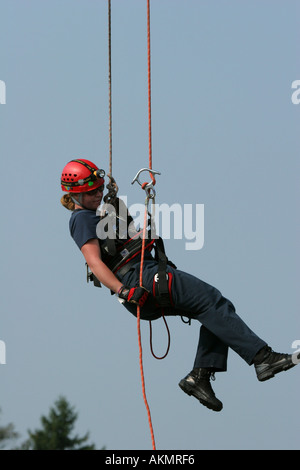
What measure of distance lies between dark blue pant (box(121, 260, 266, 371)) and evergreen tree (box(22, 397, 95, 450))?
42513 millimetres

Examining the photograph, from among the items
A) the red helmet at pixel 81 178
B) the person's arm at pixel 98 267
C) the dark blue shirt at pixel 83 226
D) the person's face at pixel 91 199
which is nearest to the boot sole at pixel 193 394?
the person's arm at pixel 98 267

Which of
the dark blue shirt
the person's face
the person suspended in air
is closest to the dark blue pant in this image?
the person suspended in air

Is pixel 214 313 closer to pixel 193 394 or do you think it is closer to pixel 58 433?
pixel 193 394

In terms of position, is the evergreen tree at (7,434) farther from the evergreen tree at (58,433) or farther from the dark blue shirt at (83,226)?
the dark blue shirt at (83,226)

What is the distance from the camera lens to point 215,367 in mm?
10070

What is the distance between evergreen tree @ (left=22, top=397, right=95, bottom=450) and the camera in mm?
53016

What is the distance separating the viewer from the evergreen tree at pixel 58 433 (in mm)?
53016

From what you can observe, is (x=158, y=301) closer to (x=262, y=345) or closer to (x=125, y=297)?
(x=125, y=297)

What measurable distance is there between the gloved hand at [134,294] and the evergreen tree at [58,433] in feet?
140

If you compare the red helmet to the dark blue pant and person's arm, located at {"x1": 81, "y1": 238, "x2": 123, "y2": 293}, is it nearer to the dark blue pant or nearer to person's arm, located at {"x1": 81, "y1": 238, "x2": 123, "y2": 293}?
person's arm, located at {"x1": 81, "y1": 238, "x2": 123, "y2": 293}
